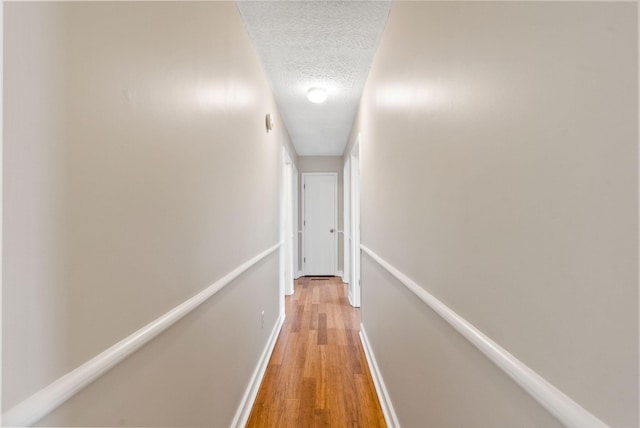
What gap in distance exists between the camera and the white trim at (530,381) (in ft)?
1.45

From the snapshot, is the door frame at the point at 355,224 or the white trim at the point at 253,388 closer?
the white trim at the point at 253,388

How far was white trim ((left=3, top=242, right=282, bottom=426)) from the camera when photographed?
0.44 meters

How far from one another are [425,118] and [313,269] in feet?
15.2

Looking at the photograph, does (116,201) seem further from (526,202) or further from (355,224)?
(355,224)

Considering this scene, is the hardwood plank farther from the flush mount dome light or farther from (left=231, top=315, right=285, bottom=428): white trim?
the flush mount dome light

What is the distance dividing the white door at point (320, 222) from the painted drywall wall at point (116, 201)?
409cm

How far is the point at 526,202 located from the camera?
55 cm

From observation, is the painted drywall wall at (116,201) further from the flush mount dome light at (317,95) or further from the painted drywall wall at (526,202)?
the flush mount dome light at (317,95)

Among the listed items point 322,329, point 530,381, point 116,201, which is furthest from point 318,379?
point 116,201

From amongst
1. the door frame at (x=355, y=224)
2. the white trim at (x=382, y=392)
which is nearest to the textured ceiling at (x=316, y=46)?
the door frame at (x=355, y=224)

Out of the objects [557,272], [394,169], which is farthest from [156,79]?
[394,169]

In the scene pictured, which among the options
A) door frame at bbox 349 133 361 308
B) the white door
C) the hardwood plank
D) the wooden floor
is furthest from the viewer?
the white door

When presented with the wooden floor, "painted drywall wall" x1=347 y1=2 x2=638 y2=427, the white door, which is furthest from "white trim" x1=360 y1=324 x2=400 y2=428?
the white door

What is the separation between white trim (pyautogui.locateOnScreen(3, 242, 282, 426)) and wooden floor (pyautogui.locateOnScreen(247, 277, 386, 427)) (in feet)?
3.93
